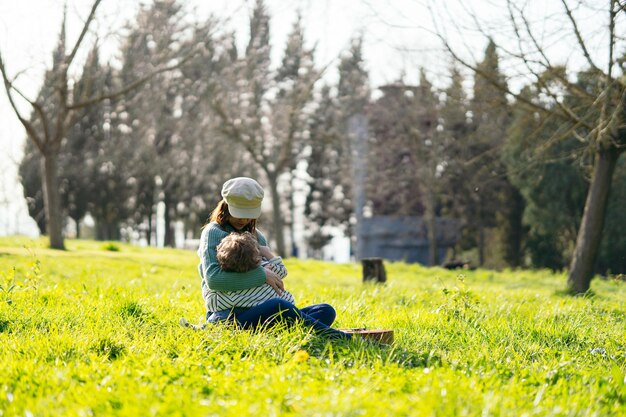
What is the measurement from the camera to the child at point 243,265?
5.99 metres

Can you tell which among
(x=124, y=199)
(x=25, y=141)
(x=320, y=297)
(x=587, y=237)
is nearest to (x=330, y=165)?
(x=124, y=199)

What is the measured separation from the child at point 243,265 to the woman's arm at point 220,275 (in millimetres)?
47

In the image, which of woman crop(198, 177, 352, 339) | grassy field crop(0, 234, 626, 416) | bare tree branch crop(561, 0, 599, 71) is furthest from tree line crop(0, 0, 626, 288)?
woman crop(198, 177, 352, 339)

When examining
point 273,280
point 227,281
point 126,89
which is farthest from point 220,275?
point 126,89

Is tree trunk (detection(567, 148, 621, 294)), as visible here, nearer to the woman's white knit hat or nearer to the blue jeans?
the blue jeans

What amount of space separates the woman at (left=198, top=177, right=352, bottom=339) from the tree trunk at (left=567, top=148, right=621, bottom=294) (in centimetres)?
916

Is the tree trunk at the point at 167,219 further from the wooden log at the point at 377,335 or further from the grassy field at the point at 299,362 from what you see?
the wooden log at the point at 377,335

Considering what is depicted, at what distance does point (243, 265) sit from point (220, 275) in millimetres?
212

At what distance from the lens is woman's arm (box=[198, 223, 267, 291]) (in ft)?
19.9

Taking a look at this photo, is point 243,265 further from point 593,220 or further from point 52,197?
point 52,197

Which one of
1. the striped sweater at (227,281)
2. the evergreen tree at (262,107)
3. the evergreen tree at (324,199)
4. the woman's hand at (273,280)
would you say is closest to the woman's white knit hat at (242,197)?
the striped sweater at (227,281)

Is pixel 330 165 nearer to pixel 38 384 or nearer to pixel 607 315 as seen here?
pixel 607 315

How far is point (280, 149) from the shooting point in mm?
30734

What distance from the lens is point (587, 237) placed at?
46.8 feet
